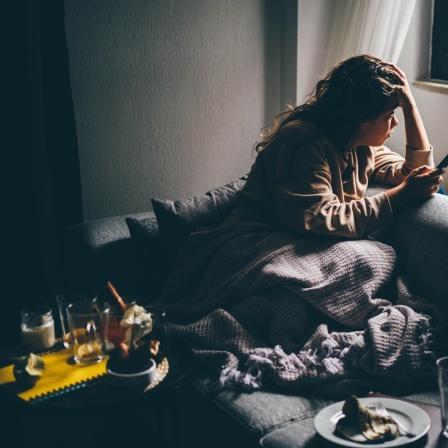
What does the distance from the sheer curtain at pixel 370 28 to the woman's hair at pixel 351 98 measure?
0.51 m

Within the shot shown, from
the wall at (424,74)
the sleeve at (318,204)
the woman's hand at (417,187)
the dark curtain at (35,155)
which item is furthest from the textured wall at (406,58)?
the dark curtain at (35,155)

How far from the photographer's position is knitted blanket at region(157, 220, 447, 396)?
69.0 inches

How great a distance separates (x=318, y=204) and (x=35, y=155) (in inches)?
37.3

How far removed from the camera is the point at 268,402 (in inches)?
66.7

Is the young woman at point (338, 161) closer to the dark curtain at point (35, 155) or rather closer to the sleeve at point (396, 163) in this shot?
the sleeve at point (396, 163)

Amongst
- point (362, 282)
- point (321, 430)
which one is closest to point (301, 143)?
point (362, 282)

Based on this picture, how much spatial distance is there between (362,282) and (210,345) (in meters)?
0.44

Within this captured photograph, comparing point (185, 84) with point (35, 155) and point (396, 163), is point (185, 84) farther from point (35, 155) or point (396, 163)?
point (396, 163)

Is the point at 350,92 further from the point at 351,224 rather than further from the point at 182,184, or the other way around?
the point at 182,184

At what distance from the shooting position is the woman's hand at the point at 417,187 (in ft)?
6.73

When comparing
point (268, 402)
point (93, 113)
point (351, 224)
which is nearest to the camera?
point (268, 402)

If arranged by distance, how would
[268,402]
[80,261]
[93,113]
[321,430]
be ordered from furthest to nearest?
[93,113] → [80,261] → [268,402] → [321,430]

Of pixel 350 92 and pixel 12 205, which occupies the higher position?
pixel 350 92

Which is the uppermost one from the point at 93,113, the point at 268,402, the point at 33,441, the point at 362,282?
the point at 93,113
